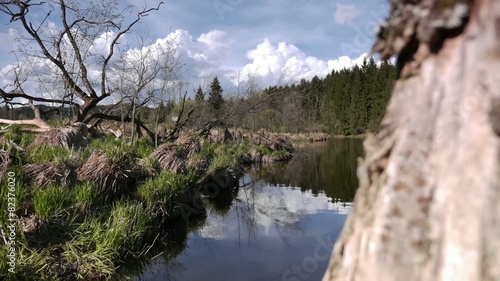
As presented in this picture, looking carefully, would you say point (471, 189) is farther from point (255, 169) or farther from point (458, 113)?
point (255, 169)

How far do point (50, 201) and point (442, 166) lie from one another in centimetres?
519

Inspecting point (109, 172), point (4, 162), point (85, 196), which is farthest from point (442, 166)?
point (109, 172)

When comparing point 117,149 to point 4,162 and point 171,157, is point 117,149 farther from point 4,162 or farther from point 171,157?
point 4,162

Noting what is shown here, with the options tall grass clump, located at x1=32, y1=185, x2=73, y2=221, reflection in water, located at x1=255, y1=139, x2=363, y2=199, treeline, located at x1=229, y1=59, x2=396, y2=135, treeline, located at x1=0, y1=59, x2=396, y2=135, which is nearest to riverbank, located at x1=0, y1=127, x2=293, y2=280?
tall grass clump, located at x1=32, y1=185, x2=73, y2=221

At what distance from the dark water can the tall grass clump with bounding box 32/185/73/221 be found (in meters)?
1.46

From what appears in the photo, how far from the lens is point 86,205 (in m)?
5.42

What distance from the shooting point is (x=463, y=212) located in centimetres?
63

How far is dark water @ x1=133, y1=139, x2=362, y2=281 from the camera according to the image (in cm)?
565

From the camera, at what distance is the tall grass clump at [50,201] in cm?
470

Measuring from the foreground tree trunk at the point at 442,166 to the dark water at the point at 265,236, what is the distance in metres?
5.07

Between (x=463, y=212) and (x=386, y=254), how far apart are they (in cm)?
16

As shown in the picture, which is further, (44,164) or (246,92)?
(246,92)

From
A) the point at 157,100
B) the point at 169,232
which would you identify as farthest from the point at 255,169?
the point at 169,232

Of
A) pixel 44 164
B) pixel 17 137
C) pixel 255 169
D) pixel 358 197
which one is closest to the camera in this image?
pixel 358 197
